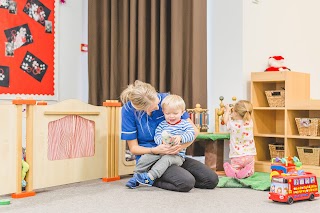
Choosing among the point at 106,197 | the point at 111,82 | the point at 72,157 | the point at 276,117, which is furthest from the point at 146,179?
the point at 111,82

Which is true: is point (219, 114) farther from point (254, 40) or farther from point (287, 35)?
point (287, 35)

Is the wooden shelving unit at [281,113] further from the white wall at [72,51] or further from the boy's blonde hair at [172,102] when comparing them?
the white wall at [72,51]

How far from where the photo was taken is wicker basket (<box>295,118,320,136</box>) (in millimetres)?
3270

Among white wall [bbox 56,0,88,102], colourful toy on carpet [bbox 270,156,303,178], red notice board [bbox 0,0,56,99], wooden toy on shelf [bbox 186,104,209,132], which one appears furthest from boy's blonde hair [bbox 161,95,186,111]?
white wall [bbox 56,0,88,102]

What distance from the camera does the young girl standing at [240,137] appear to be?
10.4 feet

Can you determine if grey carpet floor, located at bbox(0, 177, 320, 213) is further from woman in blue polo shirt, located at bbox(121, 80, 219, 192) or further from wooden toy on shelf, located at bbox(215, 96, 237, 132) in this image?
wooden toy on shelf, located at bbox(215, 96, 237, 132)

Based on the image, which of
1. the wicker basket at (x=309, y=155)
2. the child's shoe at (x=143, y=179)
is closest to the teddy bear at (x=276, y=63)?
the wicker basket at (x=309, y=155)

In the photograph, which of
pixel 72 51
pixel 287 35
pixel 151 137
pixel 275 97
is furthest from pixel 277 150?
pixel 72 51

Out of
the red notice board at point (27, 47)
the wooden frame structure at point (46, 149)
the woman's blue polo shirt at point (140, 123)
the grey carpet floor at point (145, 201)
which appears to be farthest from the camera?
the red notice board at point (27, 47)

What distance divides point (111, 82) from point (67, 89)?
51cm

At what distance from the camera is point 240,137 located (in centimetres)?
323

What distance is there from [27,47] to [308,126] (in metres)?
2.46

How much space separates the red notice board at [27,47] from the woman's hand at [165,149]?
1816mm

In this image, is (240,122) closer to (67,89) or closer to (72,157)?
(72,157)
